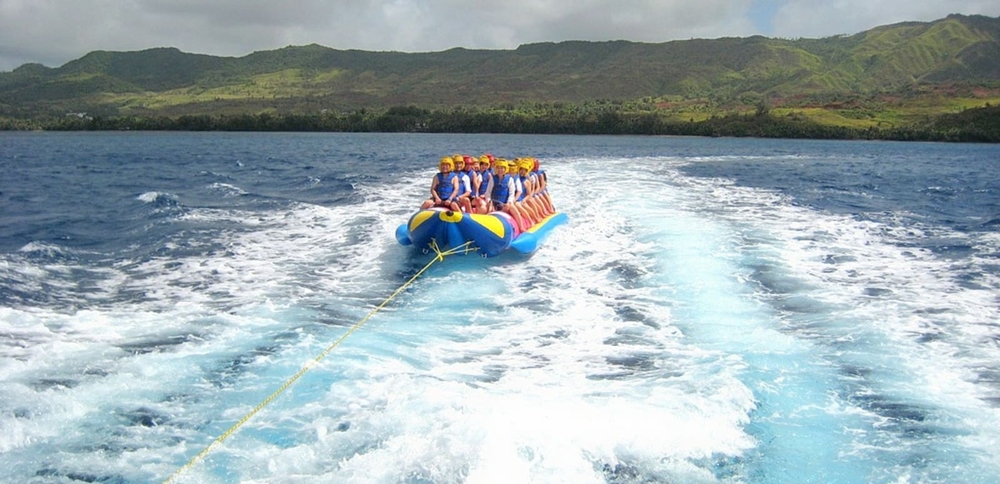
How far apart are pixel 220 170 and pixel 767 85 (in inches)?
5997

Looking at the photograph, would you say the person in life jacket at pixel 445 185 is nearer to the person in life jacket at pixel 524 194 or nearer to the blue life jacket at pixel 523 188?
the person in life jacket at pixel 524 194

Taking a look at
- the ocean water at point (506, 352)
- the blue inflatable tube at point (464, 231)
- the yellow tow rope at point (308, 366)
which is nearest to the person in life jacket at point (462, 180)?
the blue inflatable tube at point (464, 231)

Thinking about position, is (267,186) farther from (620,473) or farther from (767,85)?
(767,85)

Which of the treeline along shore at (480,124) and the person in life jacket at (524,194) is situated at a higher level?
the treeline along shore at (480,124)

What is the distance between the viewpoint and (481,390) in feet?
20.3

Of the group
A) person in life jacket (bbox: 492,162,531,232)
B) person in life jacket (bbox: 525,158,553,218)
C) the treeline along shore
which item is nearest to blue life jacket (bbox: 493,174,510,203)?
person in life jacket (bbox: 492,162,531,232)

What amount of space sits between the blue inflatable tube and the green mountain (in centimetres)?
9903

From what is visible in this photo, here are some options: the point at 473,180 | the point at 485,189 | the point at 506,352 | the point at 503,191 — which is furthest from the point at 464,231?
the point at 506,352

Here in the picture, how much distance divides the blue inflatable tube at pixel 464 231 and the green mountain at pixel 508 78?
325 feet

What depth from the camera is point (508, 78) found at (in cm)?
17638

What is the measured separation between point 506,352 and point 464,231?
4094 mm

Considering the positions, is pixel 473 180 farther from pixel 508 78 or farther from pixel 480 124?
pixel 508 78

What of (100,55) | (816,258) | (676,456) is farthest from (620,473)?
(100,55)

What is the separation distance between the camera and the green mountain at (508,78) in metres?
132
